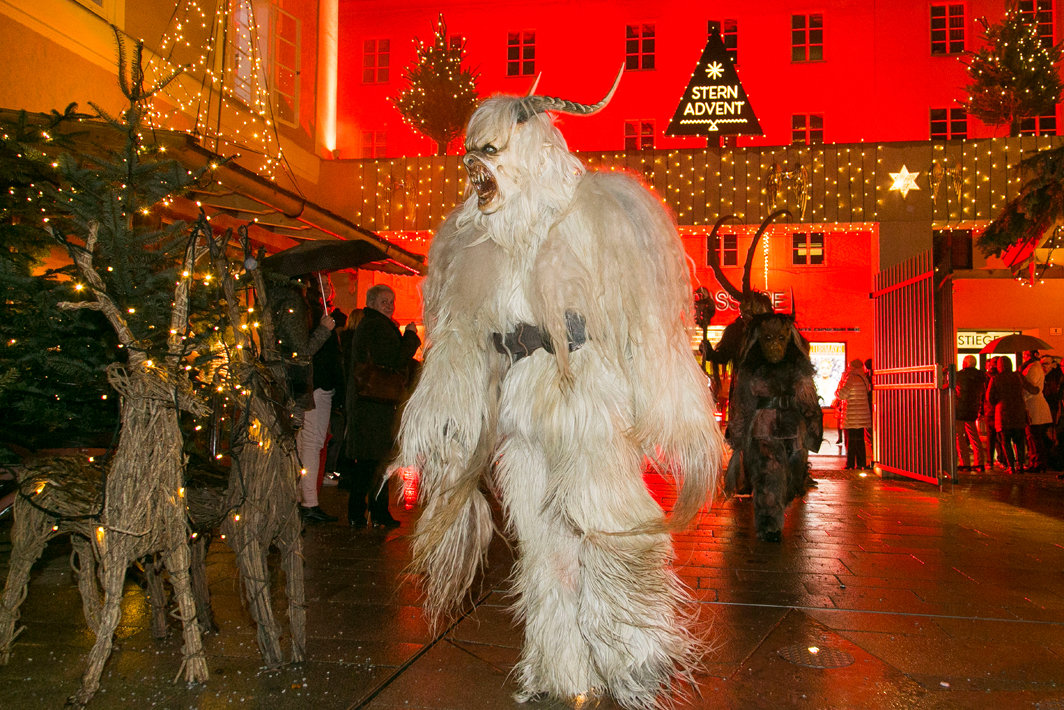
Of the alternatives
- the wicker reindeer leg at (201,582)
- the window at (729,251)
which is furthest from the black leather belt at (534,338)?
the window at (729,251)

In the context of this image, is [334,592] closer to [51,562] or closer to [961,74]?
[51,562]

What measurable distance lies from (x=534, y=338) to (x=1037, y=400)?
1341 centimetres

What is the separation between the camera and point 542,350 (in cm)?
305

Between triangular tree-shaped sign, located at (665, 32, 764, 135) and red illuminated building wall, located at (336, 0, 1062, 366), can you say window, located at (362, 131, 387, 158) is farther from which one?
triangular tree-shaped sign, located at (665, 32, 764, 135)

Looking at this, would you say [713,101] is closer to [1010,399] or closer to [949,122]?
[1010,399]

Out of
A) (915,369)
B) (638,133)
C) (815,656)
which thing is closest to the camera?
(815,656)

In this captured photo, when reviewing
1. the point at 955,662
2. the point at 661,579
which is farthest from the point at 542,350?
the point at 955,662

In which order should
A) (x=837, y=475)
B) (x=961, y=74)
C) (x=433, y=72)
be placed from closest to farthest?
(x=837, y=475) < (x=433, y=72) < (x=961, y=74)

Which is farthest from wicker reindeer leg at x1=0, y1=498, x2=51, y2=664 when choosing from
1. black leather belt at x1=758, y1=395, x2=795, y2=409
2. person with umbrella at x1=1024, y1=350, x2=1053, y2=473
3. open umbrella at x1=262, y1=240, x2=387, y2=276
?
person with umbrella at x1=1024, y1=350, x2=1053, y2=473

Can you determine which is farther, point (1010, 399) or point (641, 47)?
point (641, 47)

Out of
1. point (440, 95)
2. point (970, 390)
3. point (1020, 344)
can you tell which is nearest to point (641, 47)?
point (440, 95)

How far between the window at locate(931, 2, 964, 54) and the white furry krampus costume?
24866 millimetres

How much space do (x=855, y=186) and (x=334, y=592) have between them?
611 inches

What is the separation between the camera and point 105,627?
3.01 meters
